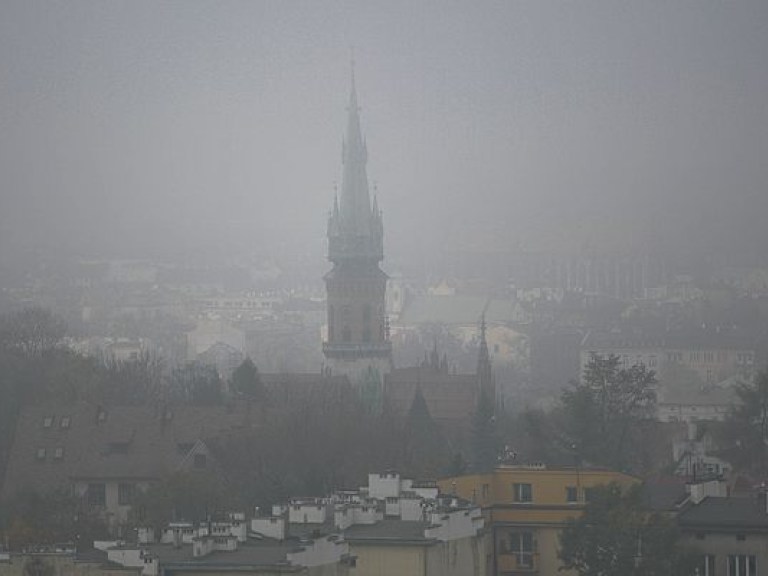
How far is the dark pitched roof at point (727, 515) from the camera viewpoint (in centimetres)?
3369

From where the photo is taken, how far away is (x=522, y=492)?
37562 mm

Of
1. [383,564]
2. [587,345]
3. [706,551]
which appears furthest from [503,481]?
[587,345]

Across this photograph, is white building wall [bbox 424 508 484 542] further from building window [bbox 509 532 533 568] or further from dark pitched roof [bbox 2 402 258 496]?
dark pitched roof [bbox 2 402 258 496]

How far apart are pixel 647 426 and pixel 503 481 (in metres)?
21.7

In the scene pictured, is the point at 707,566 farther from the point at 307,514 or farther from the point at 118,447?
the point at 118,447

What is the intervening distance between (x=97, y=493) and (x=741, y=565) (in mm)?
17277

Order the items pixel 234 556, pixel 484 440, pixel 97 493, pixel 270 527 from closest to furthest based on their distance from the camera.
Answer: pixel 234 556, pixel 270 527, pixel 97 493, pixel 484 440

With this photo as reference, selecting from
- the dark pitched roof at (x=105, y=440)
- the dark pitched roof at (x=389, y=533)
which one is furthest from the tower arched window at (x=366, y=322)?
the dark pitched roof at (x=389, y=533)

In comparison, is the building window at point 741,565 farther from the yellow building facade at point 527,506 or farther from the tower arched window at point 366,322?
the tower arched window at point 366,322

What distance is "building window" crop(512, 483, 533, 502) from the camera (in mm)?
37469

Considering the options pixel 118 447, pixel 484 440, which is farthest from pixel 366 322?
pixel 118 447

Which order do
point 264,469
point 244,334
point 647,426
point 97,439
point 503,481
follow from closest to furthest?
point 503,481 → point 264,469 → point 97,439 → point 647,426 → point 244,334

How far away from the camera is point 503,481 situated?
37.8m

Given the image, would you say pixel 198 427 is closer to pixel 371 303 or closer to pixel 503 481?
pixel 503 481
